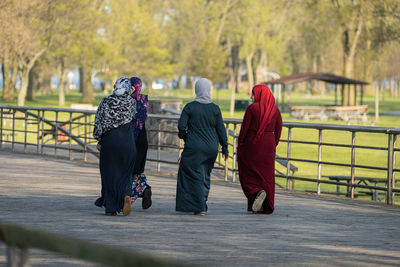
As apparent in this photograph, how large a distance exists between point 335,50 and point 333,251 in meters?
90.9

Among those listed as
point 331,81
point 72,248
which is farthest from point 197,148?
point 331,81

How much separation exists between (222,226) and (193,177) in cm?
137

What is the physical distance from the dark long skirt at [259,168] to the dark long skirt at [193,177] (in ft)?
1.86

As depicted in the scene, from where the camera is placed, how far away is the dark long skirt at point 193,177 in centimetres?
944

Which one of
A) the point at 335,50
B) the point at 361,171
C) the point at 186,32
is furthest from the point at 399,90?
the point at 361,171

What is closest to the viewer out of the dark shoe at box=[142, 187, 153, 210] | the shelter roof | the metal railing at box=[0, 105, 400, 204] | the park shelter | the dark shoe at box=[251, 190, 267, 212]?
the dark shoe at box=[251, 190, 267, 212]

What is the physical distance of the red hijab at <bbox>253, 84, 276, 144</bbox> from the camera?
9711 millimetres

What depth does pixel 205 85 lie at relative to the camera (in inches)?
364

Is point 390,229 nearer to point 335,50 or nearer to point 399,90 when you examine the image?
point 335,50

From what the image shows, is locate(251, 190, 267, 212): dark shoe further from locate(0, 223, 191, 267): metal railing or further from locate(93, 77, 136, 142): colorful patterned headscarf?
locate(0, 223, 191, 267): metal railing

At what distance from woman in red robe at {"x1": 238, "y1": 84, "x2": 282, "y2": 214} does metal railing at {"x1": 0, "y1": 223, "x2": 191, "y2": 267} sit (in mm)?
6798

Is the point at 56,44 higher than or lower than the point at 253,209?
higher

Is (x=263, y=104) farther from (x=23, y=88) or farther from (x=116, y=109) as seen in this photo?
(x=23, y=88)

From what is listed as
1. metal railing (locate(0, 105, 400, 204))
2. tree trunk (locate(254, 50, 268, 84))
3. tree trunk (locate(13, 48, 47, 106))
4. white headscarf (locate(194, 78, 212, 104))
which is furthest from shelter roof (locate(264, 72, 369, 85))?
white headscarf (locate(194, 78, 212, 104))
